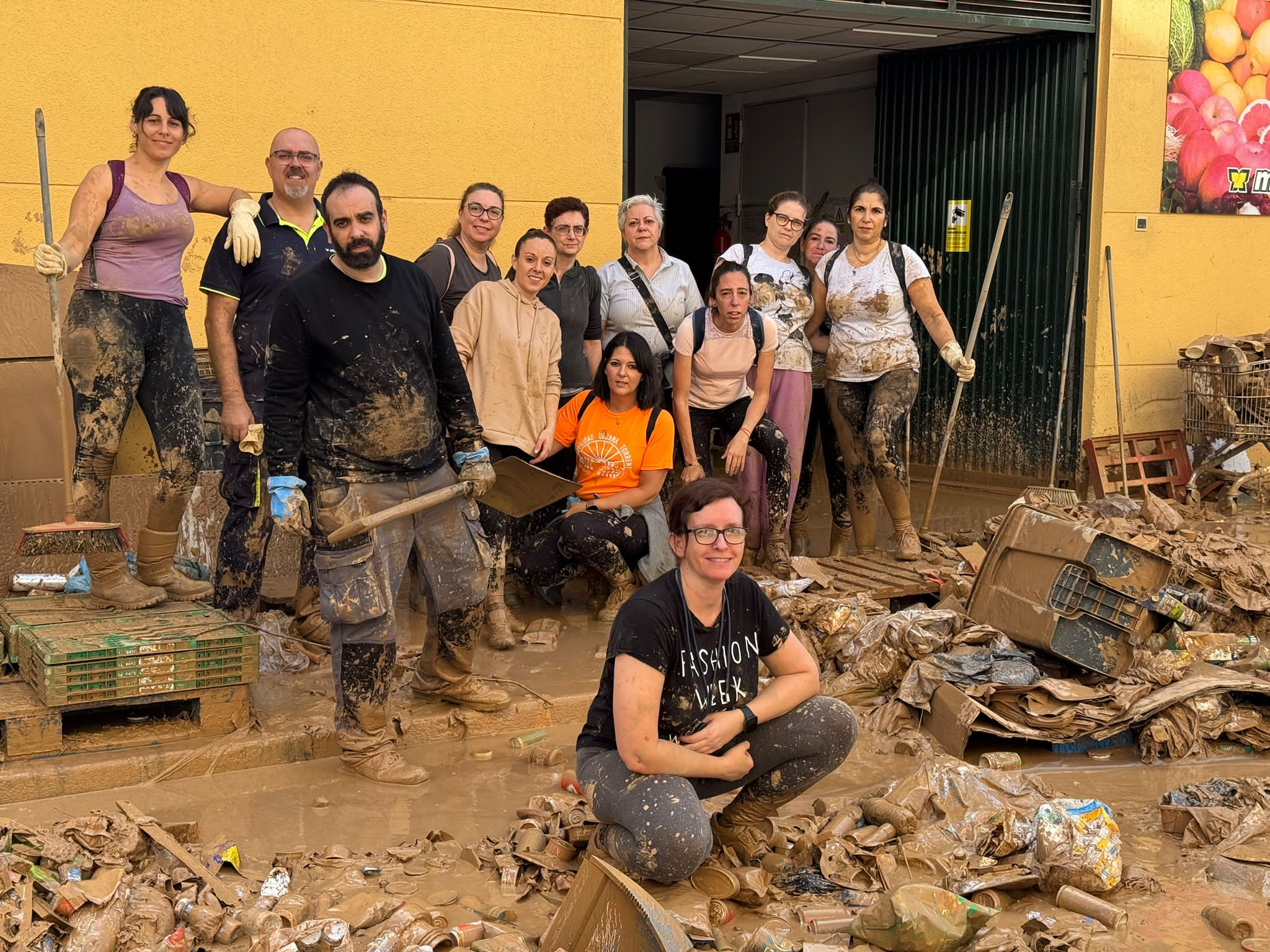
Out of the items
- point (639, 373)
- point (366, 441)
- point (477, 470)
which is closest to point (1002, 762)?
point (477, 470)

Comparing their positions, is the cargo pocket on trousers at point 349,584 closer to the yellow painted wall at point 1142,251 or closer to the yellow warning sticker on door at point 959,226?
the yellow painted wall at point 1142,251

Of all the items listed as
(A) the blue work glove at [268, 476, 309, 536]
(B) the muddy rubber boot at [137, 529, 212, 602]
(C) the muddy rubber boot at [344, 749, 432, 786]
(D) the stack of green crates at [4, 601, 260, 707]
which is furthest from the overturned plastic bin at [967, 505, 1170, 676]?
(B) the muddy rubber boot at [137, 529, 212, 602]

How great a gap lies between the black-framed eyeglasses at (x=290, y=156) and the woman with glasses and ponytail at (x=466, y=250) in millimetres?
792

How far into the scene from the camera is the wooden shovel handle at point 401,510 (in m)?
5.01

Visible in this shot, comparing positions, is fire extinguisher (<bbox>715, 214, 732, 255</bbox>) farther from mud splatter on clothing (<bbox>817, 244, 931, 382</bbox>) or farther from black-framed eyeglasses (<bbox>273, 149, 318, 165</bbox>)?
black-framed eyeglasses (<bbox>273, 149, 318, 165</bbox>)

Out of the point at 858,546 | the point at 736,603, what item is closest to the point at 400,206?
the point at 858,546

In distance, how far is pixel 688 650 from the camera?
13.8ft

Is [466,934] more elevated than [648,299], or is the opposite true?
[648,299]

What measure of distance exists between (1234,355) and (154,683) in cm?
801

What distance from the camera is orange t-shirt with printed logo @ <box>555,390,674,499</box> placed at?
22.7 feet

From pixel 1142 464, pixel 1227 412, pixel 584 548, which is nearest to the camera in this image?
pixel 584 548

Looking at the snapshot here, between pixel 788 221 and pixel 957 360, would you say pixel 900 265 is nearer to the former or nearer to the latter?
pixel 957 360

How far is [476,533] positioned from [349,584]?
0.64 m

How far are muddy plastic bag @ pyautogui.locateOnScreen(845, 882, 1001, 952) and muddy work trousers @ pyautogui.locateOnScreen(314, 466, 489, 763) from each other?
84.5 inches
